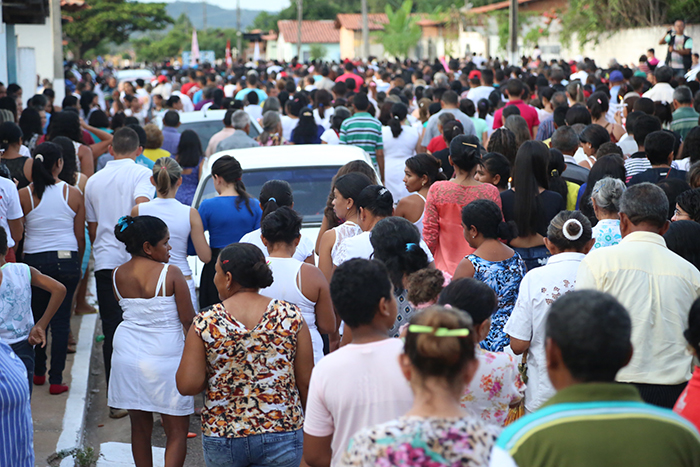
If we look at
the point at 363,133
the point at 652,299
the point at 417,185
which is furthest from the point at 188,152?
the point at 652,299

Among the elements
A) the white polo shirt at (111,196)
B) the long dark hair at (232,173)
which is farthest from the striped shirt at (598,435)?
the white polo shirt at (111,196)

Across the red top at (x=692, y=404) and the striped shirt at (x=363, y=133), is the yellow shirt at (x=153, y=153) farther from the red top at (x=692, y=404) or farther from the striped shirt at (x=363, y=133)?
the red top at (x=692, y=404)

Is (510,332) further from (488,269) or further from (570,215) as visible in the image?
(570,215)

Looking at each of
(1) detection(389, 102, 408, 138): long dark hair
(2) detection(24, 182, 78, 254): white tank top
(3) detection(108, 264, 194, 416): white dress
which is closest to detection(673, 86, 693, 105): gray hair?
(1) detection(389, 102, 408, 138): long dark hair

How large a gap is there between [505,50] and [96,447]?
33.8 meters

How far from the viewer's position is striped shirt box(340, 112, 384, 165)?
9305 mm

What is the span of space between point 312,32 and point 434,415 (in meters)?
77.9

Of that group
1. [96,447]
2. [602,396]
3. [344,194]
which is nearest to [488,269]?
[344,194]

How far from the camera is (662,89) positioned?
438 inches

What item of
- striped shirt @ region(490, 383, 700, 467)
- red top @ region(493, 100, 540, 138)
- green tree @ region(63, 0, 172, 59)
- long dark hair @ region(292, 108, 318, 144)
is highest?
green tree @ region(63, 0, 172, 59)

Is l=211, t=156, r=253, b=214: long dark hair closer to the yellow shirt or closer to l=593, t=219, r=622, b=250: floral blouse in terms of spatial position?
l=593, t=219, r=622, b=250: floral blouse

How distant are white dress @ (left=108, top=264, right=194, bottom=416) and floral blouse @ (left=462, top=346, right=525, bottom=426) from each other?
182 cm

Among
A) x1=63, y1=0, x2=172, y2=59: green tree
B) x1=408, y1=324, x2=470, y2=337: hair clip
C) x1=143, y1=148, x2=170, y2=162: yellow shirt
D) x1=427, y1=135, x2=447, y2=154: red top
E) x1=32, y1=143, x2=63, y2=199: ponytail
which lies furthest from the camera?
x1=63, y1=0, x2=172, y2=59: green tree

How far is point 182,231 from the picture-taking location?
5609 millimetres
